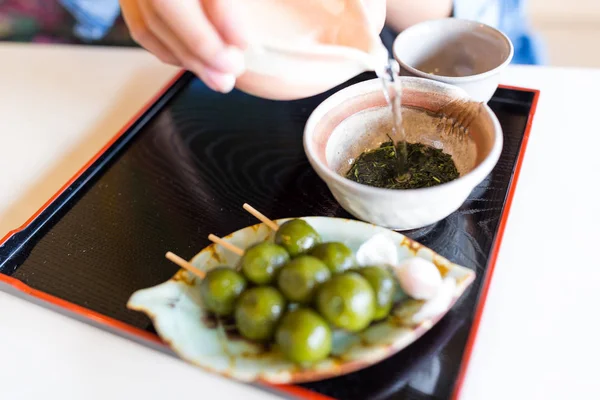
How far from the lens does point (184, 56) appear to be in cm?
88

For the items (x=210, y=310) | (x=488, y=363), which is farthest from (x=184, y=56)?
(x=488, y=363)

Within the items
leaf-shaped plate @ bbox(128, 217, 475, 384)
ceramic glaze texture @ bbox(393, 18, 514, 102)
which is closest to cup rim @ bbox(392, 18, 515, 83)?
ceramic glaze texture @ bbox(393, 18, 514, 102)

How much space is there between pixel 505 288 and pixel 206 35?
0.62m

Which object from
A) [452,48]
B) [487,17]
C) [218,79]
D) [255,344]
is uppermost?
[487,17]

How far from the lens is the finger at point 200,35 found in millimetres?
808

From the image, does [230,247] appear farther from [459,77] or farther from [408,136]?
[459,77]

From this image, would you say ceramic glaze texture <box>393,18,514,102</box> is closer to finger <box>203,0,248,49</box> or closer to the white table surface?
the white table surface

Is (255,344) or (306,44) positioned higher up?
(306,44)

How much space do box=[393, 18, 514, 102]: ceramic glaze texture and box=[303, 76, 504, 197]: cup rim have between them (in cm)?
15

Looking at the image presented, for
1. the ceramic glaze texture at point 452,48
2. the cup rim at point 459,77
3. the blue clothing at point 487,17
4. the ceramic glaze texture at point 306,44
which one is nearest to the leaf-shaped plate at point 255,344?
the ceramic glaze texture at point 306,44

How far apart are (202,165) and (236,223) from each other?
0.20m

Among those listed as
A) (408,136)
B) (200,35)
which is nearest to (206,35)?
(200,35)

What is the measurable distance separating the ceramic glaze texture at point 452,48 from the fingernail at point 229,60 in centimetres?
42

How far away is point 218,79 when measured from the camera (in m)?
0.85
